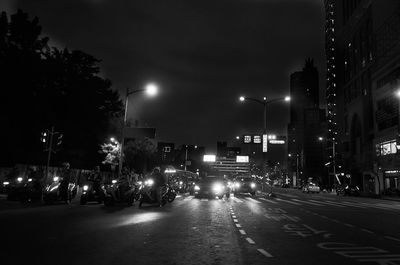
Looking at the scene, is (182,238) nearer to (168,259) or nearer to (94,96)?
(168,259)

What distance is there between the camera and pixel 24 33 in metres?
43.6

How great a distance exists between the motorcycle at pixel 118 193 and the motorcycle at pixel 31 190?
4.08 m

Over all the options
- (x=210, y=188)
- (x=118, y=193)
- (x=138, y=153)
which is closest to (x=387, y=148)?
(x=210, y=188)

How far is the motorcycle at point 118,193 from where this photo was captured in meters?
18.9

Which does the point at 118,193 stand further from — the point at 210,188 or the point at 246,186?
the point at 246,186

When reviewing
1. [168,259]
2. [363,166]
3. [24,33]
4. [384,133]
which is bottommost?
[168,259]

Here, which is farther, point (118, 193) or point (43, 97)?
point (43, 97)

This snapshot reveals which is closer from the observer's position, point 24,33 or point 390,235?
point 390,235

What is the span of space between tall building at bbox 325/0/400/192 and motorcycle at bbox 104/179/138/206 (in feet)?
140

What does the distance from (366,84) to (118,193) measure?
72.0m

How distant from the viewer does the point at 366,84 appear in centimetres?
7900

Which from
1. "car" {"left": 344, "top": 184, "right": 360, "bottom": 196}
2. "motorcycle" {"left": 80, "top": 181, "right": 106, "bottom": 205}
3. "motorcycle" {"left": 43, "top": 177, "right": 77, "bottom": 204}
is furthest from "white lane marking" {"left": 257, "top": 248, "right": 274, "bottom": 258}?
"car" {"left": 344, "top": 184, "right": 360, "bottom": 196}

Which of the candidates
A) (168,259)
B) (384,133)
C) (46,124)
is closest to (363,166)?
(384,133)

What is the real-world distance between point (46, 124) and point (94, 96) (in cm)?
837
